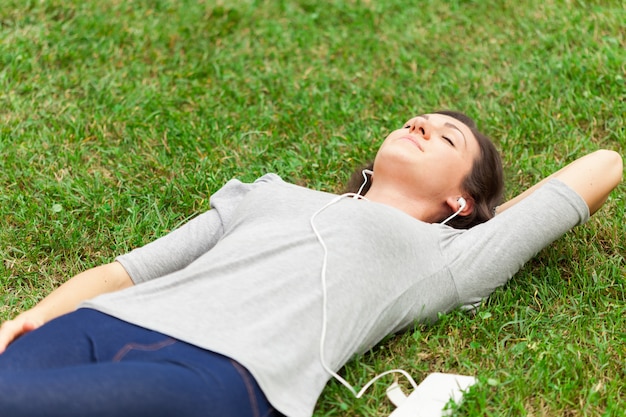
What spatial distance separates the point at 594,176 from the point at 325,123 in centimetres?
180

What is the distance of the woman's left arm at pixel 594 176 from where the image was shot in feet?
11.3

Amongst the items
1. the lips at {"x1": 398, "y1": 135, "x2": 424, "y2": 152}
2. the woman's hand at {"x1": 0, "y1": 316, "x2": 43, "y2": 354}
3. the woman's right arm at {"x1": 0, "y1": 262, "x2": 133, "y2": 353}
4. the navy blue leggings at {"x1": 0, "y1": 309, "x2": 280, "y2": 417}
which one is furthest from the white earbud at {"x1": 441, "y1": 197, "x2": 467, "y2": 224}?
the woman's hand at {"x1": 0, "y1": 316, "x2": 43, "y2": 354}

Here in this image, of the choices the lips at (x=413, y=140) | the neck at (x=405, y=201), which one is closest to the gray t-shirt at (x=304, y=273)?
the neck at (x=405, y=201)

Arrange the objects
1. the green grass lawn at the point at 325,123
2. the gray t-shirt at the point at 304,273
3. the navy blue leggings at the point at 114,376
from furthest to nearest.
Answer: the green grass lawn at the point at 325,123
the gray t-shirt at the point at 304,273
the navy blue leggings at the point at 114,376

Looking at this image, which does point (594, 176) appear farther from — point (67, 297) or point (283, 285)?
point (67, 297)

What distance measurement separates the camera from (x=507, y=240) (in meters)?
3.26

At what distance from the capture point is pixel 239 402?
256cm

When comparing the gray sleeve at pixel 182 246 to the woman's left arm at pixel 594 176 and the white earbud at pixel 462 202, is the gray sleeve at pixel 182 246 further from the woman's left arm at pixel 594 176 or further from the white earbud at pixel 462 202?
the woman's left arm at pixel 594 176

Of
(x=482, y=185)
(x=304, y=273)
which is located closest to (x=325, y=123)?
(x=482, y=185)

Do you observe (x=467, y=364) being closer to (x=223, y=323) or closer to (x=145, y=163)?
(x=223, y=323)

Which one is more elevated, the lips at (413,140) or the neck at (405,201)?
the lips at (413,140)

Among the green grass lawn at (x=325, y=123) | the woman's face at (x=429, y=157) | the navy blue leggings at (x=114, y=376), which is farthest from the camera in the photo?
the woman's face at (x=429, y=157)

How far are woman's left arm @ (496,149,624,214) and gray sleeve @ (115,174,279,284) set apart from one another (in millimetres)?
1397

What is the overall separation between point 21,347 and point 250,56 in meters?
3.32
